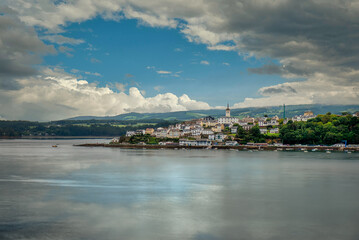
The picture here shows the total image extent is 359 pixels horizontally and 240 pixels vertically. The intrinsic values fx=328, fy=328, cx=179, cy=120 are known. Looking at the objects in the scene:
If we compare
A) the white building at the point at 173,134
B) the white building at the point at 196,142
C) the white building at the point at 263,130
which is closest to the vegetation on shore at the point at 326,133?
the white building at the point at 263,130

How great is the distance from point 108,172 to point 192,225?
748 inches

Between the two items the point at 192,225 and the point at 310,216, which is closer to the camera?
the point at 192,225

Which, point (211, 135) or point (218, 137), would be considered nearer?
point (218, 137)

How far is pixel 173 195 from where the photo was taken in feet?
66.1

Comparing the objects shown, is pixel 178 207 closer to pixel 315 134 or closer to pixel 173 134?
pixel 315 134

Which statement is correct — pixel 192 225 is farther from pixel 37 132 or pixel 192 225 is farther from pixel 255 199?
pixel 37 132

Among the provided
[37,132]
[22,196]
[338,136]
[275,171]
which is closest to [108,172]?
[22,196]

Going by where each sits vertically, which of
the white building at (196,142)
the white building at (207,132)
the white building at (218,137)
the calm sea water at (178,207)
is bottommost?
the calm sea water at (178,207)

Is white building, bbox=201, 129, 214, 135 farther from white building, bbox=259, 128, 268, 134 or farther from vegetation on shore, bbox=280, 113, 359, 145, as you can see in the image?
vegetation on shore, bbox=280, 113, 359, 145

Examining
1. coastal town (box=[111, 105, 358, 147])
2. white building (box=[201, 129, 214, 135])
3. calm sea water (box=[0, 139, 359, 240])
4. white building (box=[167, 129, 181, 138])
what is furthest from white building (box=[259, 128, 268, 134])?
calm sea water (box=[0, 139, 359, 240])

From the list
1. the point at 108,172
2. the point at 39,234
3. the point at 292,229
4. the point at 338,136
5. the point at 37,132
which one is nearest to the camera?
the point at 39,234

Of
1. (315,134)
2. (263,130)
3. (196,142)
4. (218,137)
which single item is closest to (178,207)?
(315,134)

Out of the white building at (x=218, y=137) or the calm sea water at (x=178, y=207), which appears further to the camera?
the white building at (x=218, y=137)

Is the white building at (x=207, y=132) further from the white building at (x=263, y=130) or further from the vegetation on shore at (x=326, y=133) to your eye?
the vegetation on shore at (x=326, y=133)
